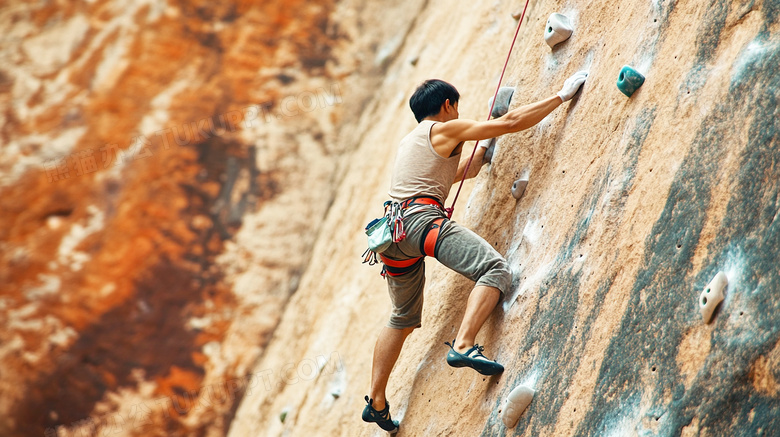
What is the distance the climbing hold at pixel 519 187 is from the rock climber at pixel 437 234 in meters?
0.33

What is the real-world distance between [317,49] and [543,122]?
539cm

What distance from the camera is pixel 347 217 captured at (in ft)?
22.0

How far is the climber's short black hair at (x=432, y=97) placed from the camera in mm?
3508

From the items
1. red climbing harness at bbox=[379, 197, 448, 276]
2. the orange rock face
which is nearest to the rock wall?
red climbing harness at bbox=[379, 197, 448, 276]

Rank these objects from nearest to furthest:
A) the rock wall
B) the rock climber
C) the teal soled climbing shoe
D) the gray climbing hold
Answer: the rock wall
the teal soled climbing shoe
the rock climber
the gray climbing hold

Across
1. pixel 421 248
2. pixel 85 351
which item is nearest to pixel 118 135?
pixel 85 351

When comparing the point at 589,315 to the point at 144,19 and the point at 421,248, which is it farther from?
the point at 144,19

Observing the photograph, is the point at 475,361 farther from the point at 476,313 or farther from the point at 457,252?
the point at 457,252

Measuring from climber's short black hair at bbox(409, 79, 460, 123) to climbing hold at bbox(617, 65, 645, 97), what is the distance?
34.9 inches

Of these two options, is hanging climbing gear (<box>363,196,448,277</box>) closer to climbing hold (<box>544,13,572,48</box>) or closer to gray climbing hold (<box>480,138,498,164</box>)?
gray climbing hold (<box>480,138,498,164</box>)

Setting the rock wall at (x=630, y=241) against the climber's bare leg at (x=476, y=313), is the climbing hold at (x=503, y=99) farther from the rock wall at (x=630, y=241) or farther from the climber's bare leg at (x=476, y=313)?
the climber's bare leg at (x=476, y=313)

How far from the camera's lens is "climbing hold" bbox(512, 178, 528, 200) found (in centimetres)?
346

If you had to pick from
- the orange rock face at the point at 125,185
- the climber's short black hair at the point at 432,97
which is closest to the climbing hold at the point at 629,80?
the climber's short black hair at the point at 432,97

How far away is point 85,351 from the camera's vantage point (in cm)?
746
